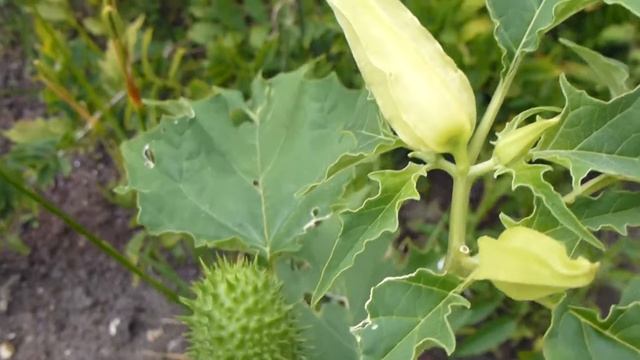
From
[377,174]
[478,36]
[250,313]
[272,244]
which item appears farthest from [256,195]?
[478,36]

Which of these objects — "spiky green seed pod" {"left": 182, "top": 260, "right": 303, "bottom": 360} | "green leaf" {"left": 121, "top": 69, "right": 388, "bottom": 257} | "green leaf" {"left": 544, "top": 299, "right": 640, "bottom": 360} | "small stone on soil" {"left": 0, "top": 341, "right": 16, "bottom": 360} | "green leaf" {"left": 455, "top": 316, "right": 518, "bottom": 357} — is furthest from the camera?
"small stone on soil" {"left": 0, "top": 341, "right": 16, "bottom": 360}

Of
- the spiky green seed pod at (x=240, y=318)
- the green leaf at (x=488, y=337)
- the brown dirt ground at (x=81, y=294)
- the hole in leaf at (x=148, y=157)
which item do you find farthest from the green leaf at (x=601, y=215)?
the brown dirt ground at (x=81, y=294)

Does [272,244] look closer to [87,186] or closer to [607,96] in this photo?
[607,96]

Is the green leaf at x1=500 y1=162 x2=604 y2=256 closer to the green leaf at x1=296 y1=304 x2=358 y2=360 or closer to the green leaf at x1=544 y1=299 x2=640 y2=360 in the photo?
the green leaf at x1=544 y1=299 x2=640 y2=360

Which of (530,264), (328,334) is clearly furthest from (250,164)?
(530,264)

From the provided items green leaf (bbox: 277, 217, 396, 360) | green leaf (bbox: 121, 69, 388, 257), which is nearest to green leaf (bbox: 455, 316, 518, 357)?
green leaf (bbox: 277, 217, 396, 360)

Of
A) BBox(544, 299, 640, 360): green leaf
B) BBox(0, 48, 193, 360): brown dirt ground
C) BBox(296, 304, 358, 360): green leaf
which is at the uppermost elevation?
BBox(544, 299, 640, 360): green leaf

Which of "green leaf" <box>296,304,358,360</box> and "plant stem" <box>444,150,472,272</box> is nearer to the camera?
"plant stem" <box>444,150,472,272</box>
